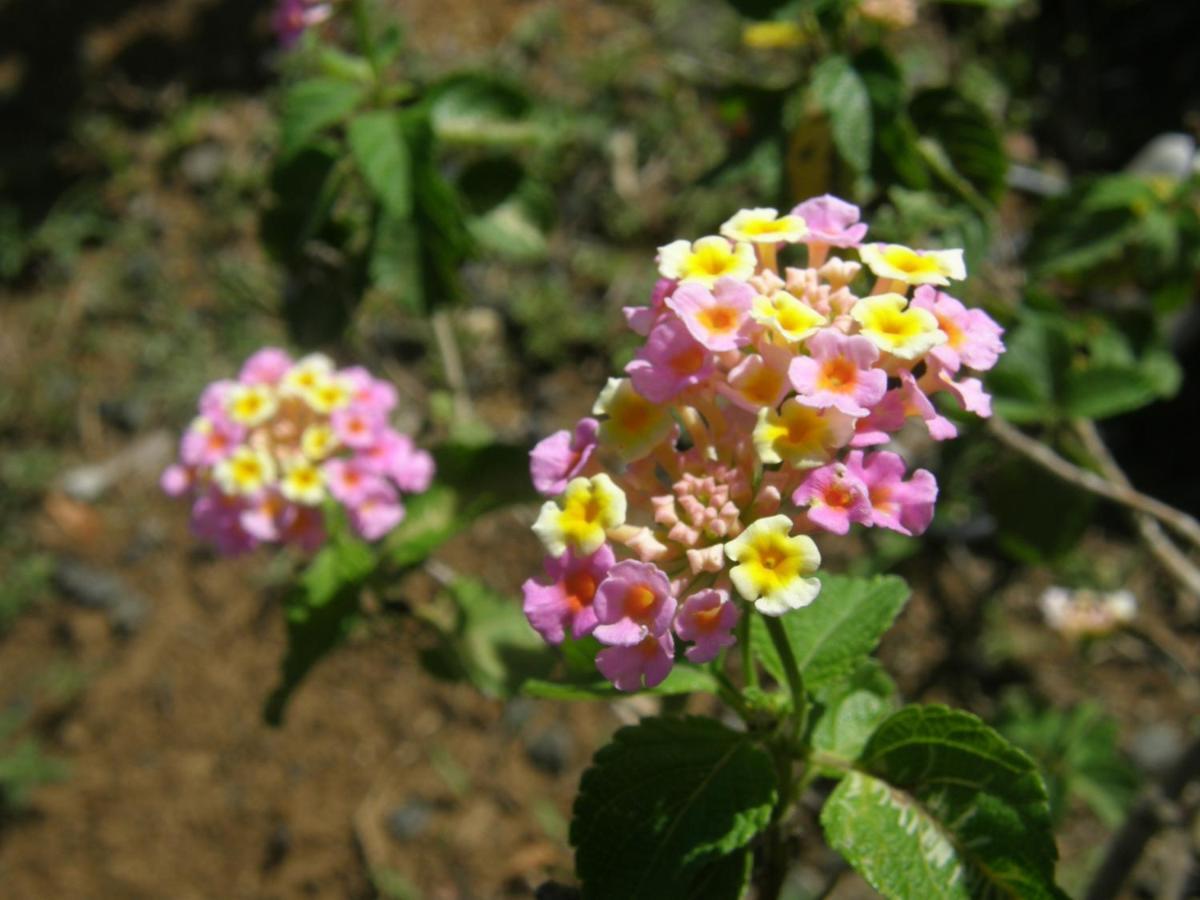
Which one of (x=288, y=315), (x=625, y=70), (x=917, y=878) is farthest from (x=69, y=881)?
(x=625, y=70)

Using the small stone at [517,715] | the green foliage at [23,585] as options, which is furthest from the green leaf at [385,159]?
the green foliage at [23,585]

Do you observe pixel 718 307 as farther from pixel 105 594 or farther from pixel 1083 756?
pixel 105 594

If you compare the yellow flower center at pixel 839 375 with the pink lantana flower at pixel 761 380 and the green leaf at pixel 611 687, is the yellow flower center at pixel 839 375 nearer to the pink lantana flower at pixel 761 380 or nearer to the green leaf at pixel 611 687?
the pink lantana flower at pixel 761 380

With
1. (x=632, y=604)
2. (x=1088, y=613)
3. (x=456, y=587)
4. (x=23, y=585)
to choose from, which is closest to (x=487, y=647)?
(x=456, y=587)

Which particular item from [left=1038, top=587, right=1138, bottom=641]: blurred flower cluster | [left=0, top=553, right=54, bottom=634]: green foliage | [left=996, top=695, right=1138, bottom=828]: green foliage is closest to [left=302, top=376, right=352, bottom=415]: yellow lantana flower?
[left=996, top=695, right=1138, bottom=828]: green foliage

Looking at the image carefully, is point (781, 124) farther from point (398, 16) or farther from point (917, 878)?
point (398, 16)

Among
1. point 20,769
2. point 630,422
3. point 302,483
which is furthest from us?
point 20,769

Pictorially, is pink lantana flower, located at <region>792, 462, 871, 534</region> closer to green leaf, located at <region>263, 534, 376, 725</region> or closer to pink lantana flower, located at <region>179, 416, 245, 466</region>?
green leaf, located at <region>263, 534, 376, 725</region>
